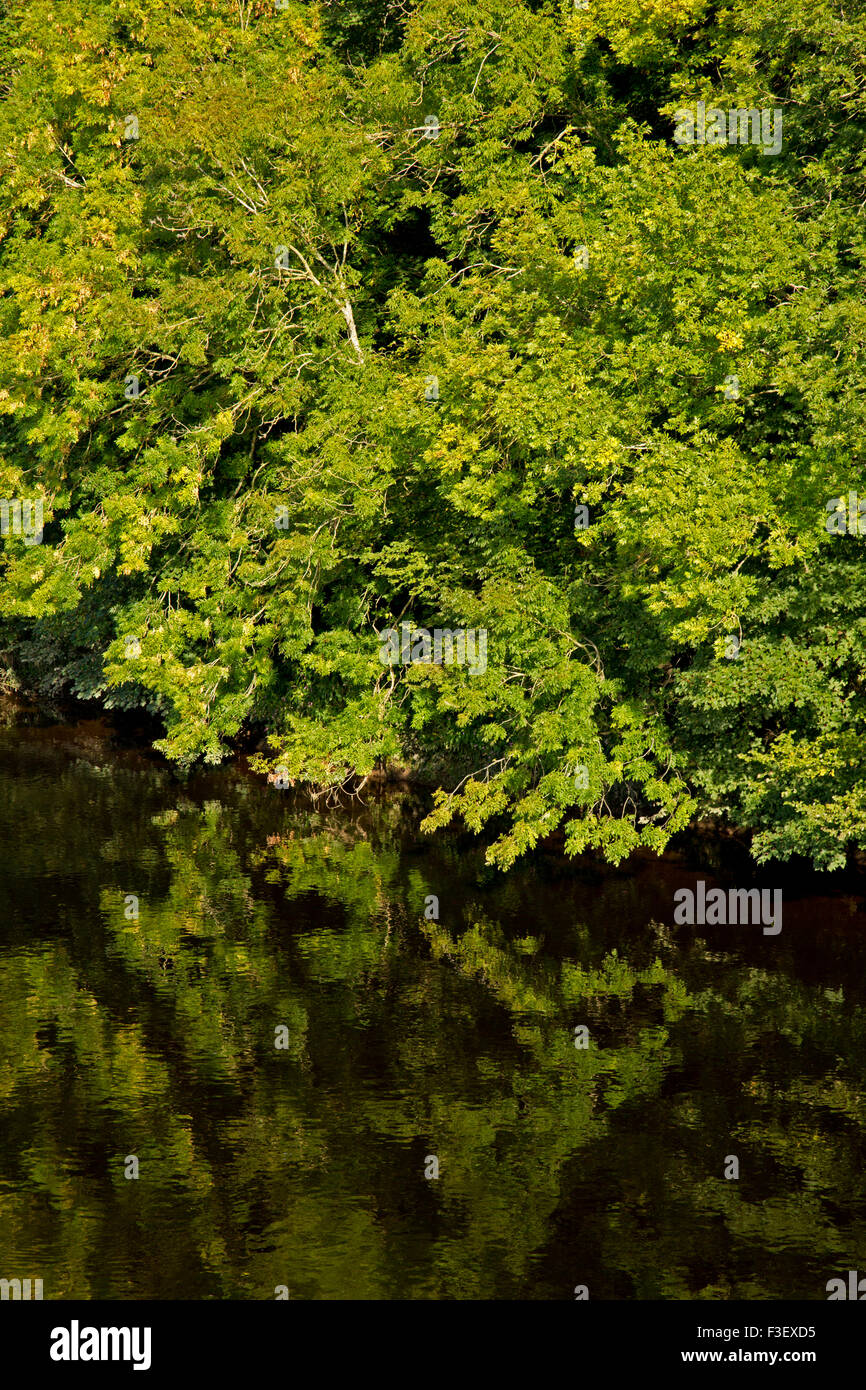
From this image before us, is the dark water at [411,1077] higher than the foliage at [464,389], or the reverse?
the foliage at [464,389]

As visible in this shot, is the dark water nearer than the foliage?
Yes

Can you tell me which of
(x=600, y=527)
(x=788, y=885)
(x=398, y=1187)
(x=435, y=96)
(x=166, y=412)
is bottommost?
(x=398, y=1187)

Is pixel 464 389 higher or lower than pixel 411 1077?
higher

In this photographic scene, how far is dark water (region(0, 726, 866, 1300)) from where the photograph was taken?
17656 mm

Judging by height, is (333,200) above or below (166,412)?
above

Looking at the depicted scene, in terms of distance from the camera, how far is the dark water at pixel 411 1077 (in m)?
17.7

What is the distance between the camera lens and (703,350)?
86.0 feet

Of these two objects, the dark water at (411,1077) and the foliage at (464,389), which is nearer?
the dark water at (411,1077)

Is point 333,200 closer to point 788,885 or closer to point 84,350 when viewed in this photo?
point 84,350

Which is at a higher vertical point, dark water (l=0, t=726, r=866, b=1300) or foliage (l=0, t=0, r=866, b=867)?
foliage (l=0, t=0, r=866, b=867)

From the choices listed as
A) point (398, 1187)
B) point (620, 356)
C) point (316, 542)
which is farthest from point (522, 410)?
point (398, 1187)

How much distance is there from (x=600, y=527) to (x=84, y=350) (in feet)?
41.9

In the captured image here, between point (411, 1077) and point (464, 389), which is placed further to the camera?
point (464, 389)

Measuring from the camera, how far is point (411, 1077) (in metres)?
21.8
